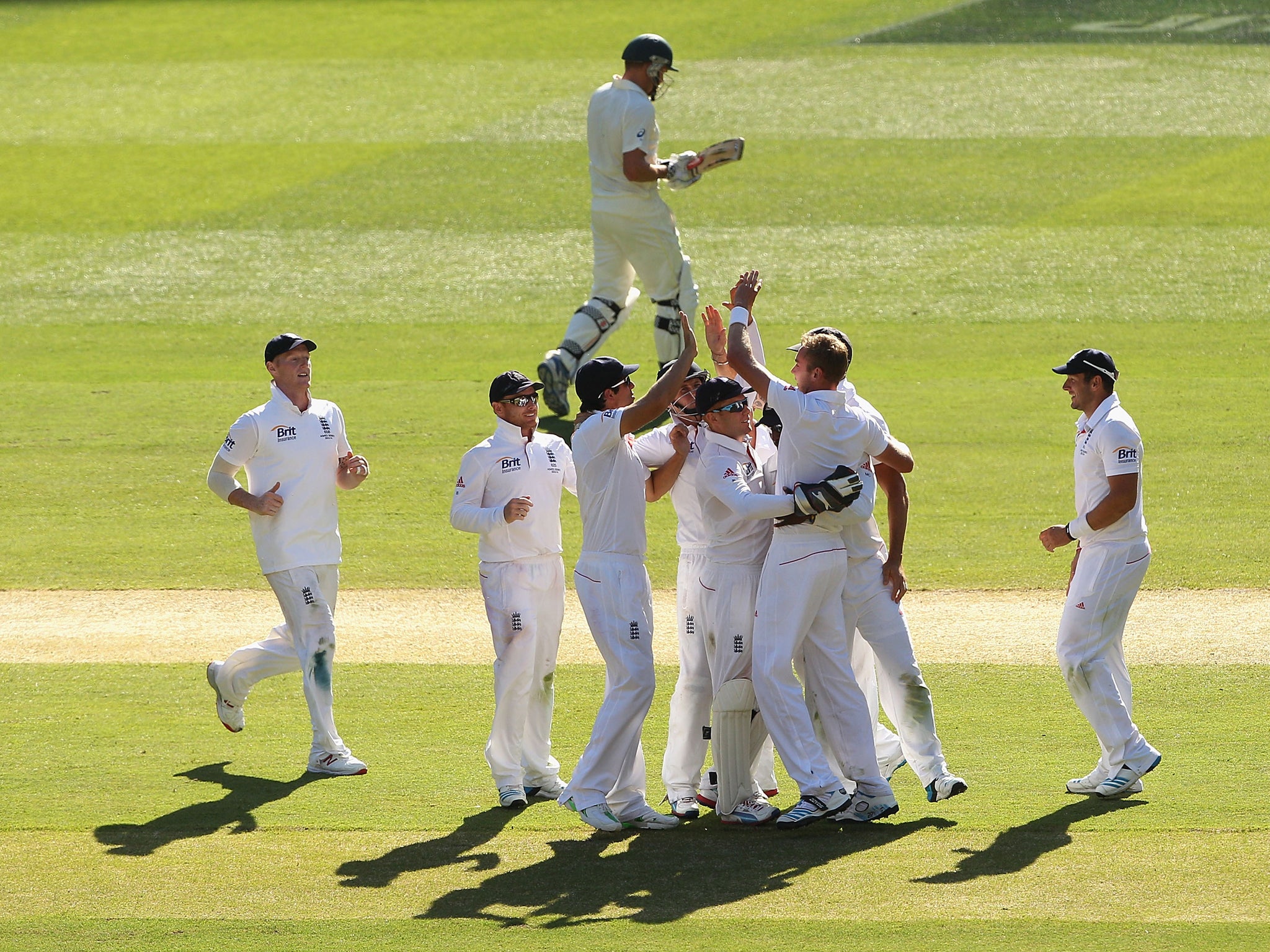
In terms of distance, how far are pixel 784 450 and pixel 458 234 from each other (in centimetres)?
1529

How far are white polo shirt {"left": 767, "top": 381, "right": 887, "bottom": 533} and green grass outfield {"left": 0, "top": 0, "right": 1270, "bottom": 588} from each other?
13.6 ft

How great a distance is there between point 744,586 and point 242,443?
8.89 ft

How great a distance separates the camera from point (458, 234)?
2197cm

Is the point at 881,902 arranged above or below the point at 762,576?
below

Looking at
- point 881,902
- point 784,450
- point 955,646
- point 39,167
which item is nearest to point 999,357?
point 955,646

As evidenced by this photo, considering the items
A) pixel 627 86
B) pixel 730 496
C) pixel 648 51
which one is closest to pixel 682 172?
pixel 627 86

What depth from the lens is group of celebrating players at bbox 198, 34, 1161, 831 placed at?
715cm

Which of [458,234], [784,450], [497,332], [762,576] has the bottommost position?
[762,576]

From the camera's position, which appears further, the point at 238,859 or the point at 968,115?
the point at 968,115

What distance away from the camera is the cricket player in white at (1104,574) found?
7.41 metres

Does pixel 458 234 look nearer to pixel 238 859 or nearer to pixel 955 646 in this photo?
pixel 955 646

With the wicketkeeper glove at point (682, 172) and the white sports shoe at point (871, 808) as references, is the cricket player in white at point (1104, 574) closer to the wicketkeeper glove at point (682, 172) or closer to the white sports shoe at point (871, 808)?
the white sports shoe at point (871, 808)

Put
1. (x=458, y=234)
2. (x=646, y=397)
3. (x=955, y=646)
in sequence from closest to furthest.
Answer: (x=646, y=397)
(x=955, y=646)
(x=458, y=234)

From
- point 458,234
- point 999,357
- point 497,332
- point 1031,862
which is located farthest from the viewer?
point 458,234
